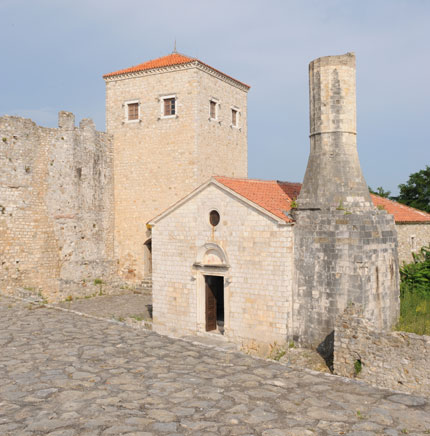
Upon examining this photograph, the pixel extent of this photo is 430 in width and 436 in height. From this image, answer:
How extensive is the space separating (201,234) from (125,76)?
1114 cm

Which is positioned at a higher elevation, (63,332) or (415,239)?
(415,239)

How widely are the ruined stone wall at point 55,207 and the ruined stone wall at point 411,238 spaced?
12.5m

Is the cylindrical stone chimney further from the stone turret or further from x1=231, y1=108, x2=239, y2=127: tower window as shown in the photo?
x1=231, y1=108, x2=239, y2=127: tower window

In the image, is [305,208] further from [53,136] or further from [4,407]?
[53,136]

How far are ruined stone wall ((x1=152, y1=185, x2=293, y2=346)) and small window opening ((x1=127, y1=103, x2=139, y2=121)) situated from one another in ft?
27.7

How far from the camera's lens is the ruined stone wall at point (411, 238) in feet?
60.4

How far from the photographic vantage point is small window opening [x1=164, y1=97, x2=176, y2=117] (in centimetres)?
2089

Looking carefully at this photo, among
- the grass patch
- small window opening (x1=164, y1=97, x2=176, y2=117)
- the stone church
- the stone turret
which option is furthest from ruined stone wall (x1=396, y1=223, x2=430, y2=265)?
small window opening (x1=164, y1=97, x2=176, y2=117)

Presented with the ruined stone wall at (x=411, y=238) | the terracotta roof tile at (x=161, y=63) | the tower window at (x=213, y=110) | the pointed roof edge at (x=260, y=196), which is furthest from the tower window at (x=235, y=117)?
the ruined stone wall at (x=411, y=238)

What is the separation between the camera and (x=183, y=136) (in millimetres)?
20562

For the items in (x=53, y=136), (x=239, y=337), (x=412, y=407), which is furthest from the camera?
(x=53, y=136)

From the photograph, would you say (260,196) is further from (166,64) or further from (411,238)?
(166,64)

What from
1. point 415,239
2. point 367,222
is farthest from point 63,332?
point 415,239

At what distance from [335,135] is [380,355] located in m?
5.80
